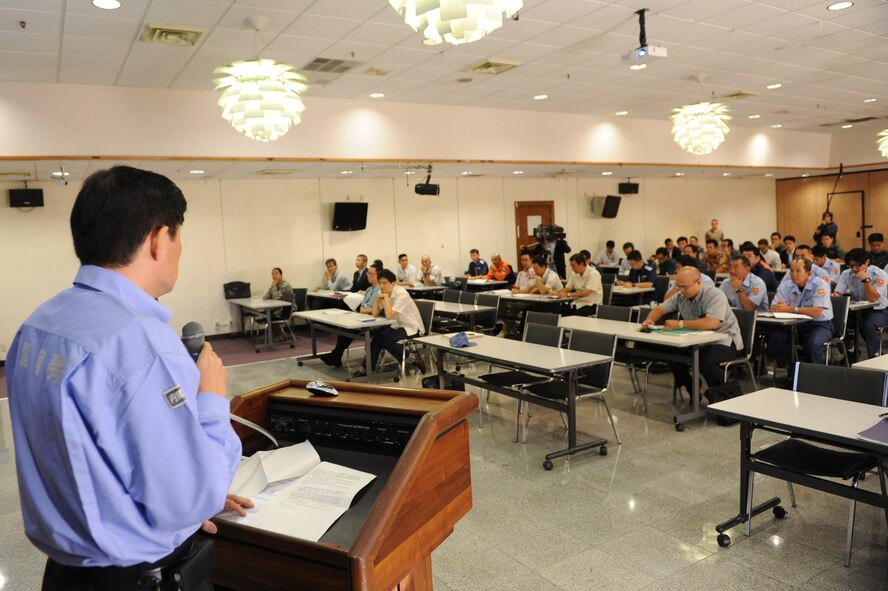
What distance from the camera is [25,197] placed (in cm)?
1008

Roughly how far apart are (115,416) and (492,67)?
23.2 feet

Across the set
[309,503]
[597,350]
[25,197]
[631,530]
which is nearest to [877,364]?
[597,350]

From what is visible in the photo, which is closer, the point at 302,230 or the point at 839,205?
the point at 302,230

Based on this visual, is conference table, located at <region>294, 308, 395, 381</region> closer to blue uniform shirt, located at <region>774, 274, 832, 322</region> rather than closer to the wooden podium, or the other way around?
blue uniform shirt, located at <region>774, 274, 832, 322</region>

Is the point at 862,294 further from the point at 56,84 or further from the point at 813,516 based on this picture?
the point at 56,84

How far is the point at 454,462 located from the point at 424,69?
6468 millimetres

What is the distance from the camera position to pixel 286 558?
55.5 inches

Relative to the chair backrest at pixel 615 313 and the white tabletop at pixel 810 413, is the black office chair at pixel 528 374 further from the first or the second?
the white tabletop at pixel 810 413

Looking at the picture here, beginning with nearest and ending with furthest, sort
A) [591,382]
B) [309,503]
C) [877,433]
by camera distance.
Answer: [309,503]
[877,433]
[591,382]

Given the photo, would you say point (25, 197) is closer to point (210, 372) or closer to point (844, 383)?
point (210, 372)

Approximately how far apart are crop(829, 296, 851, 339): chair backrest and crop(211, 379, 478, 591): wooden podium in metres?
6.10

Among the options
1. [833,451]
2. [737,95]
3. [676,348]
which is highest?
[737,95]

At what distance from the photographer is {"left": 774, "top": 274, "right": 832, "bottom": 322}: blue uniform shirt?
6375 millimetres

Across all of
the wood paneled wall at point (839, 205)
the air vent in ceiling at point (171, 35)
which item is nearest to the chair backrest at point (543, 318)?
the air vent in ceiling at point (171, 35)
